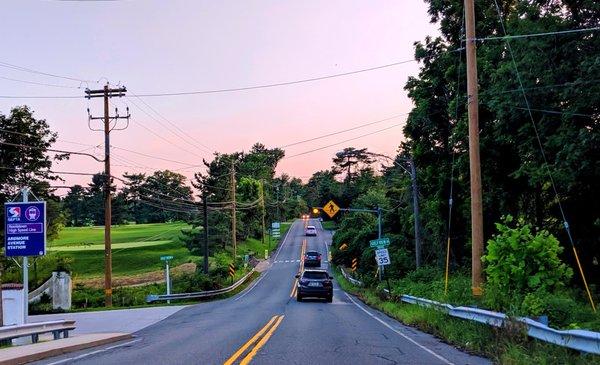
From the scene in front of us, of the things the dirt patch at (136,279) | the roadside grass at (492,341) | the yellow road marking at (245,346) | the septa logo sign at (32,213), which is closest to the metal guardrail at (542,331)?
the roadside grass at (492,341)

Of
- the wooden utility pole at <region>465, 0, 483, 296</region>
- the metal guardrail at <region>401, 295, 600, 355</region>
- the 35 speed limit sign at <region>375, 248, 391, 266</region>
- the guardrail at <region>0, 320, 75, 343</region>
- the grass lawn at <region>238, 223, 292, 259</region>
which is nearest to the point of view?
the metal guardrail at <region>401, 295, 600, 355</region>

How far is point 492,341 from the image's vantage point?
11.6 m

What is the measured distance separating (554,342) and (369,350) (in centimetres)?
385

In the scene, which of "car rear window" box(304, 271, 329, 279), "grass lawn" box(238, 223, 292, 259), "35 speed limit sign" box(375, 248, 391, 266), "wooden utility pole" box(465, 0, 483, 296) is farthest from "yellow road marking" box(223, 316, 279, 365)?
"grass lawn" box(238, 223, 292, 259)

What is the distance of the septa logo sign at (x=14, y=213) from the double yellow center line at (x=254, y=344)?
866 cm

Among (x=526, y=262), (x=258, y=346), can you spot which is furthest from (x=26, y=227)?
(x=526, y=262)

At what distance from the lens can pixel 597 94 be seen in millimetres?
17203

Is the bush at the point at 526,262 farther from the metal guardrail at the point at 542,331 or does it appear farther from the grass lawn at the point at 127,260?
the grass lawn at the point at 127,260

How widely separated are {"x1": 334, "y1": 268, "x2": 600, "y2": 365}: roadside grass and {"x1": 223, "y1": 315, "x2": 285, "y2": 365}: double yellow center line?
4433 mm

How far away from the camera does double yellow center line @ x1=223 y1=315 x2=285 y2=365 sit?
34.0 ft

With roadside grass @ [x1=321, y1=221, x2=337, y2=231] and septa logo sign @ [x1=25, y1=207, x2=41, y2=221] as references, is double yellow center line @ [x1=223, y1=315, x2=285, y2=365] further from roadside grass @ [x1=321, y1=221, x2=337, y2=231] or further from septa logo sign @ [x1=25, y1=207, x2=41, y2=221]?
roadside grass @ [x1=321, y1=221, x2=337, y2=231]

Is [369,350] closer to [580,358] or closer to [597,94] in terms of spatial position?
[580,358]

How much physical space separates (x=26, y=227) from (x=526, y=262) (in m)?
14.8

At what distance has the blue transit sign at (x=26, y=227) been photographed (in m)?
18.0
